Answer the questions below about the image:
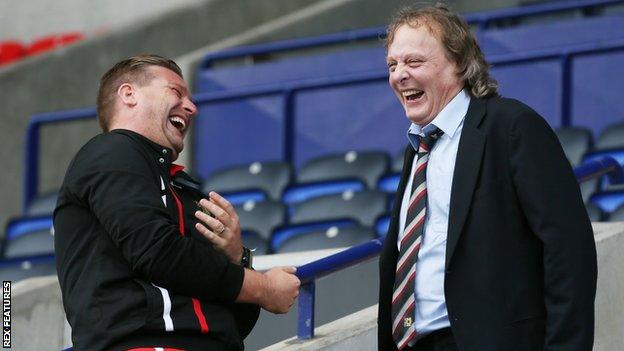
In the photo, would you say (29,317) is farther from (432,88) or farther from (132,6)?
(132,6)

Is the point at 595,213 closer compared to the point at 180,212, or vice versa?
the point at 180,212

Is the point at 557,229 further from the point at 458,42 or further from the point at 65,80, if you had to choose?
the point at 65,80

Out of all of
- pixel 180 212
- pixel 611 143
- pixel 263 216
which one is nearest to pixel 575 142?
pixel 611 143

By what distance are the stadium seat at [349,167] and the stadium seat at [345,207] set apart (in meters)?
0.32

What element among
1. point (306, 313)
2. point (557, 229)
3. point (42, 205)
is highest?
point (557, 229)

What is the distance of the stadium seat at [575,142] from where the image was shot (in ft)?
21.4

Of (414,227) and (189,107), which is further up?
(189,107)

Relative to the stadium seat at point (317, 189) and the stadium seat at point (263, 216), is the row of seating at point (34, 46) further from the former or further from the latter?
the stadium seat at point (263, 216)

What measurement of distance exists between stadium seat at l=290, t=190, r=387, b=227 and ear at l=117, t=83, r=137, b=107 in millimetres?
3559

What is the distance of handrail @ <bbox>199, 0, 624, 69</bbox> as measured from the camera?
8414 mm

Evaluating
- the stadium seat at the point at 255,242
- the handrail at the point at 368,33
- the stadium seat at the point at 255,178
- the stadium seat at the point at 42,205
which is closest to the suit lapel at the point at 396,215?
the stadium seat at the point at 255,242

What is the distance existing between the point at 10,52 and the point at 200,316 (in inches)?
371

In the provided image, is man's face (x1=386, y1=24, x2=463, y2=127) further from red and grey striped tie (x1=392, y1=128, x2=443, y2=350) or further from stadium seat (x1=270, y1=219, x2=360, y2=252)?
stadium seat (x1=270, y1=219, x2=360, y2=252)

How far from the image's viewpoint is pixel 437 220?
2.77 metres
